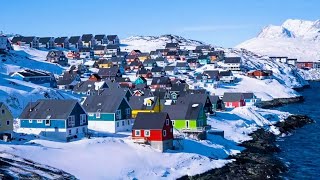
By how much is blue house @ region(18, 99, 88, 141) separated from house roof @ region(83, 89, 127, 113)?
487 centimetres

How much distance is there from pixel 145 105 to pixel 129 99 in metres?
4.19

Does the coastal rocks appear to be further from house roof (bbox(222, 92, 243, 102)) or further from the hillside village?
house roof (bbox(222, 92, 243, 102))

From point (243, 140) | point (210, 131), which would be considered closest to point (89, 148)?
point (210, 131)

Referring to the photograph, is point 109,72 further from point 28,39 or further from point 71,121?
point 71,121

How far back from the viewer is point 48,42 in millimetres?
166750

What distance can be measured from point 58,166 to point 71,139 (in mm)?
11218

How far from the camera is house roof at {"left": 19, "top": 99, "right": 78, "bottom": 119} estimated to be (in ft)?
179

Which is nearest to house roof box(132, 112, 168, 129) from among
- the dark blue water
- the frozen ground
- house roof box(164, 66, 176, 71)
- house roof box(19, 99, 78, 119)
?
the frozen ground

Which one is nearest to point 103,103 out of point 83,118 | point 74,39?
point 83,118

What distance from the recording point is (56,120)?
54094 mm

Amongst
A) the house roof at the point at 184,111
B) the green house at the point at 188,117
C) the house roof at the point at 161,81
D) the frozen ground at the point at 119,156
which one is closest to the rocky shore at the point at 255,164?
the frozen ground at the point at 119,156

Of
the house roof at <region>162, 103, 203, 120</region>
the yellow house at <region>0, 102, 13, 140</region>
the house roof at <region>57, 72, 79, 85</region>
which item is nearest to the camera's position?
the yellow house at <region>0, 102, 13, 140</region>

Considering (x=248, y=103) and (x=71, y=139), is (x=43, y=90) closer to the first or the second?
(x=71, y=139)

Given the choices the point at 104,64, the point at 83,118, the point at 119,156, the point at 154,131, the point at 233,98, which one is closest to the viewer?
the point at 119,156
